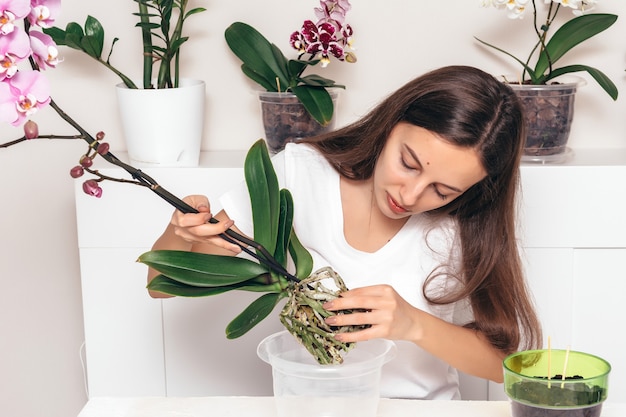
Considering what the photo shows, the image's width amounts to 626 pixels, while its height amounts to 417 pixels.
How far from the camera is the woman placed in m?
1.24

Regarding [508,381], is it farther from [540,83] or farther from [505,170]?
[540,83]

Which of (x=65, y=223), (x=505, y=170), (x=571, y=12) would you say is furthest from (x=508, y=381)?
(x=65, y=223)


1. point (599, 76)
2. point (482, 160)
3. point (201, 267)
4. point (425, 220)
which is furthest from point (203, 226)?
point (599, 76)

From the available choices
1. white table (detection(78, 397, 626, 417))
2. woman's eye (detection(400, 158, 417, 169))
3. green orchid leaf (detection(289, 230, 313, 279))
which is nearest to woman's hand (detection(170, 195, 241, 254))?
Result: green orchid leaf (detection(289, 230, 313, 279))

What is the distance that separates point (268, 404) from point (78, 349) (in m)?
1.08

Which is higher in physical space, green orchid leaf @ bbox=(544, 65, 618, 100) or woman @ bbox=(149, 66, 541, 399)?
green orchid leaf @ bbox=(544, 65, 618, 100)

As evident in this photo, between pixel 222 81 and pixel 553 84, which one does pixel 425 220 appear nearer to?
pixel 553 84

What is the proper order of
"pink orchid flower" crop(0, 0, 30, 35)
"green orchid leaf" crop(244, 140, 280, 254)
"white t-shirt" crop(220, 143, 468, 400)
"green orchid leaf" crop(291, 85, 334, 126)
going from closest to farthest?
"pink orchid flower" crop(0, 0, 30, 35)
"green orchid leaf" crop(244, 140, 280, 254)
"white t-shirt" crop(220, 143, 468, 400)
"green orchid leaf" crop(291, 85, 334, 126)

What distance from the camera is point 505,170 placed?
1.35 meters

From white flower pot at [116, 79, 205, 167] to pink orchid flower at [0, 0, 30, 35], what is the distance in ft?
2.92

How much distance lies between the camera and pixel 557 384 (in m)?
0.92

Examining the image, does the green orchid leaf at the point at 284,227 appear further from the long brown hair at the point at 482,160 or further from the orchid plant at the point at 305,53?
the orchid plant at the point at 305,53

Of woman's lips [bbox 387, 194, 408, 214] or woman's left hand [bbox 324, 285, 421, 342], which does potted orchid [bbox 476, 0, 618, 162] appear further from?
woman's left hand [bbox 324, 285, 421, 342]

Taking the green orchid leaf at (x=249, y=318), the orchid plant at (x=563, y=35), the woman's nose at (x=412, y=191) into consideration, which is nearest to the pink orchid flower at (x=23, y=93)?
the green orchid leaf at (x=249, y=318)
